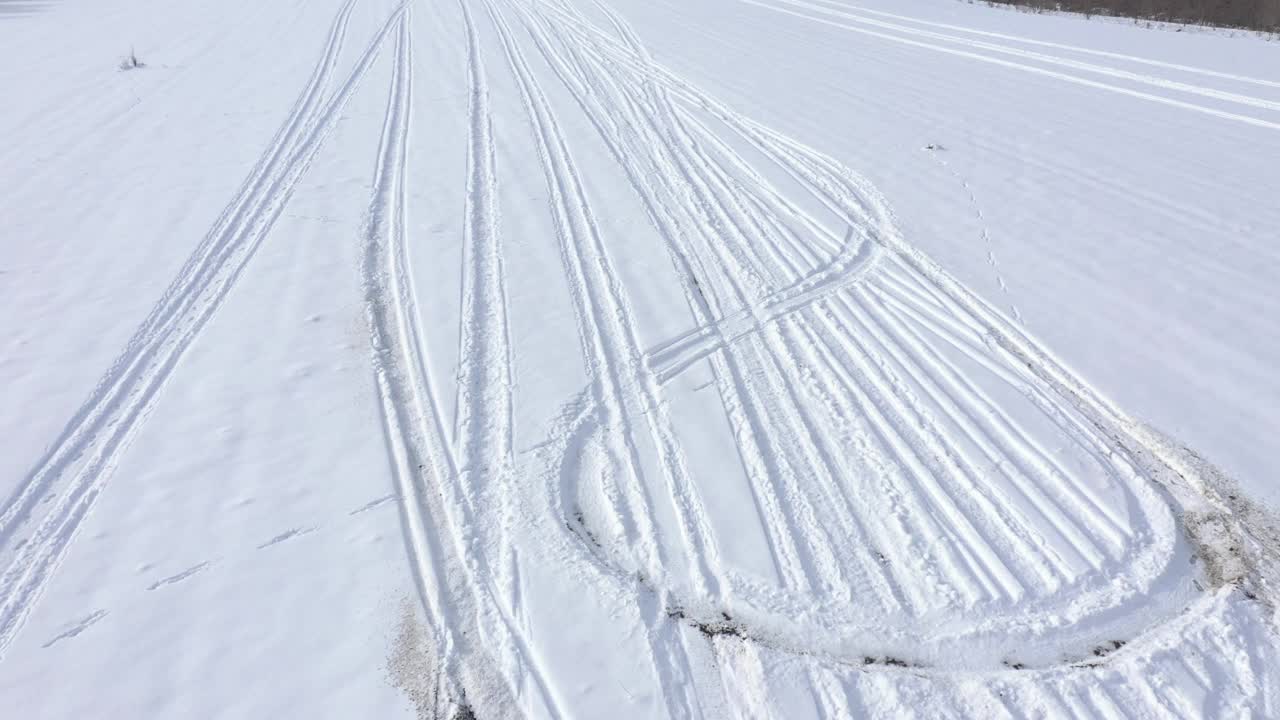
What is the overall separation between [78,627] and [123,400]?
1.60m

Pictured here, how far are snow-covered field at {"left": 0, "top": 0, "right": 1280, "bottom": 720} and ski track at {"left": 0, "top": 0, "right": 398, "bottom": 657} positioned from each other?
0.09 ft

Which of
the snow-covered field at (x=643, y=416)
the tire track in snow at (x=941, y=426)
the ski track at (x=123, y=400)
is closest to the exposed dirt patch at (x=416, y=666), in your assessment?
the snow-covered field at (x=643, y=416)

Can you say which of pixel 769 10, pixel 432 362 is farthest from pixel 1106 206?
pixel 769 10

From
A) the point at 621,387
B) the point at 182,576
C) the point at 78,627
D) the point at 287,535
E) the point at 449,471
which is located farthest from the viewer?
the point at 621,387

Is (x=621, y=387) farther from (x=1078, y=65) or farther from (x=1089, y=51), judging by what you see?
(x=1089, y=51)

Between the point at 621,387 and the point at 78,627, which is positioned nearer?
the point at 78,627

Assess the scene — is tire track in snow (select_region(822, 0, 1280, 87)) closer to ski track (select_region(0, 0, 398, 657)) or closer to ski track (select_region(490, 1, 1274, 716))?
ski track (select_region(490, 1, 1274, 716))

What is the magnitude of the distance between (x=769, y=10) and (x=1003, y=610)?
1423 cm

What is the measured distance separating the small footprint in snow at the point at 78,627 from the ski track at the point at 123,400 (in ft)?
0.61

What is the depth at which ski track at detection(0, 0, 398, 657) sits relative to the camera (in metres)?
3.23

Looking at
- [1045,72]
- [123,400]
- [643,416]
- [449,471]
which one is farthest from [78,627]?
[1045,72]

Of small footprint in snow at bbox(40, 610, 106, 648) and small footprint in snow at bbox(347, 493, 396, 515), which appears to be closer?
small footprint in snow at bbox(40, 610, 106, 648)

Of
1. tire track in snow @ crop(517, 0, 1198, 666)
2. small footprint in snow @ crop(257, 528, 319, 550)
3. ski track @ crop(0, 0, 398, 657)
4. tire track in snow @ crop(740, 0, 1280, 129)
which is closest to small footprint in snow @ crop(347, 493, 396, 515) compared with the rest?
small footprint in snow @ crop(257, 528, 319, 550)

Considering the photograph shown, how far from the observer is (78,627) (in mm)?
2930
